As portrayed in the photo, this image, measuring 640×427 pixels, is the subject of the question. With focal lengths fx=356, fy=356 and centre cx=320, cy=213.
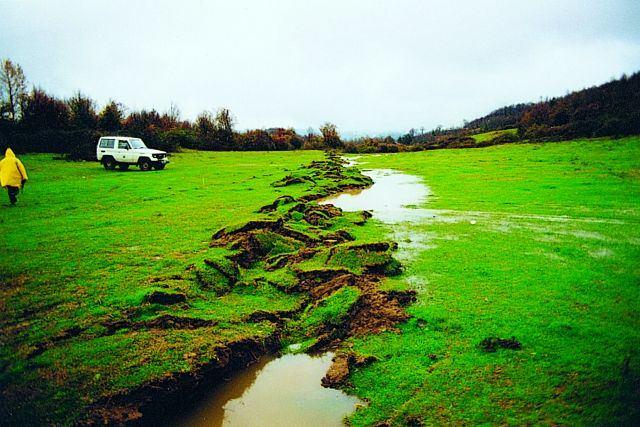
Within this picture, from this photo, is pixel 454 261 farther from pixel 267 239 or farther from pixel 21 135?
pixel 21 135

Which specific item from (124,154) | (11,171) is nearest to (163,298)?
(11,171)

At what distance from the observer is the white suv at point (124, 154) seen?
101ft

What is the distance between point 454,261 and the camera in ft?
29.5

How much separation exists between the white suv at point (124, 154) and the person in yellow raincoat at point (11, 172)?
53.5ft

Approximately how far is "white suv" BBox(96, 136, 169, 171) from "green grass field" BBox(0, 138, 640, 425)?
1758 cm

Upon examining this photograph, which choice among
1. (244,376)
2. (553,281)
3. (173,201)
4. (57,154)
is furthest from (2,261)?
(57,154)

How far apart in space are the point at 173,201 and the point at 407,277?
13.4m

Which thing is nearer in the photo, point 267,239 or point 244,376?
point 244,376

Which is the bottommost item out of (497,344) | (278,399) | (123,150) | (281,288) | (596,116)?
(278,399)

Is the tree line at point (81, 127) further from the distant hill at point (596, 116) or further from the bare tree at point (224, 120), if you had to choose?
the distant hill at point (596, 116)

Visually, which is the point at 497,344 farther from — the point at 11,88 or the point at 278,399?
the point at 11,88

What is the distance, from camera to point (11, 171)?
14.5 m

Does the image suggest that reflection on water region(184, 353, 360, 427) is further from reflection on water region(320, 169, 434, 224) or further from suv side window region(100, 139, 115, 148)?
suv side window region(100, 139, 115, 148)

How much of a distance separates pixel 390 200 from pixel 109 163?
84.4 feet
